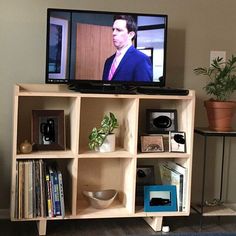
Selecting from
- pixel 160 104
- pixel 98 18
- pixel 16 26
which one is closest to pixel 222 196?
pixel 160 104

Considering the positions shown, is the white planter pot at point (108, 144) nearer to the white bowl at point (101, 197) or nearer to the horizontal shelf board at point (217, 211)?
the white bowl at point (101, 197)

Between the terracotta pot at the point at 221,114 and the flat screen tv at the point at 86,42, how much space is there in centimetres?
51

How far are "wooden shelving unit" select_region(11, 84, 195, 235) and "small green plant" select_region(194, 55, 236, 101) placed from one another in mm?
250

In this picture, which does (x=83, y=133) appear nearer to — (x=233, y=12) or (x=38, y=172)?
(x=38, y=172)

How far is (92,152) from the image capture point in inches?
111

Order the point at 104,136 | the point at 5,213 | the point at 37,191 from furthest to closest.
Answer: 1. the point at 5,213
2. the point at 104,136
3. the point at 37,191

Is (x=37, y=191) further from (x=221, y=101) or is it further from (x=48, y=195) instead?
(x=221, y=101)

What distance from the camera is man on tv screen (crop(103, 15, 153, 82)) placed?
2.84 meters

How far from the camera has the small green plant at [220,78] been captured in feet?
9.73

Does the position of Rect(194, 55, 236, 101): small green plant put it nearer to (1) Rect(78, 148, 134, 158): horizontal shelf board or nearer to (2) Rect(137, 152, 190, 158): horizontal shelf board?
(2) Rect(137, 152, 190, 158): horizontal shelf board

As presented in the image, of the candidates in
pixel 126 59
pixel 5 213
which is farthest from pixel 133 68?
pixel 5 213

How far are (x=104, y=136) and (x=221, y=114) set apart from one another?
80 centimetres

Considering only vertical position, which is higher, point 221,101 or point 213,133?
point 221,101

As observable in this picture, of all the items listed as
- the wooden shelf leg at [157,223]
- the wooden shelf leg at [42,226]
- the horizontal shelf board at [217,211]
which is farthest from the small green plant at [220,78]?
the wooden shelf leg at [42,226]
